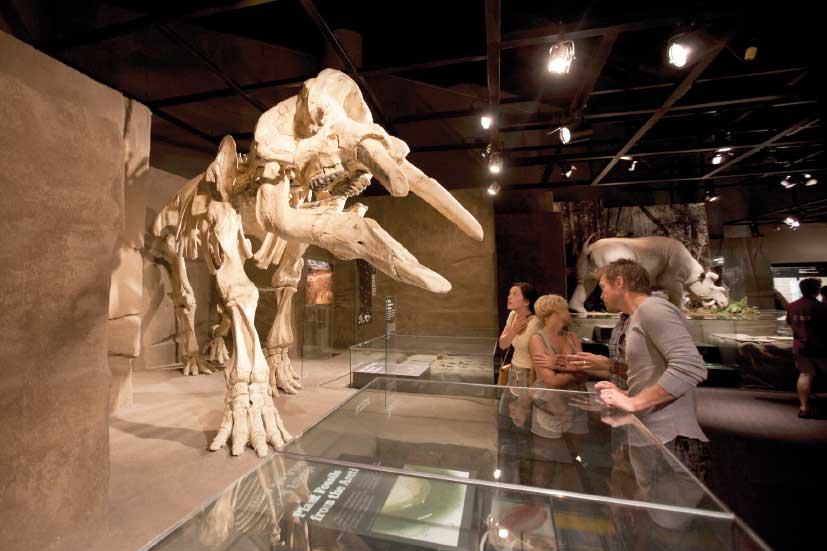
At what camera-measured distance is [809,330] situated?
362 cm

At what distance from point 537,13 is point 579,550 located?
16.7ft

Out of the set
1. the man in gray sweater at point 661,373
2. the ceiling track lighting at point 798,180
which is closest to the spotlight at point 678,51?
the man in gray sweater at point 661,373

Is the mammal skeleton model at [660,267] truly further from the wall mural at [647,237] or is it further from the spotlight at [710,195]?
the spotlight at [710,195]

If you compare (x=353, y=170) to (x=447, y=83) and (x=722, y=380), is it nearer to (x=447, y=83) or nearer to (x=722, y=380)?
(x=447, y=83)

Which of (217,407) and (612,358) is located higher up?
(612,358)

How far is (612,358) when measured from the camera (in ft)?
7.55

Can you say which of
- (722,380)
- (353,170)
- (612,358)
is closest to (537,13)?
(353,170)

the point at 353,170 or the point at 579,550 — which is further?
the point at 353,170

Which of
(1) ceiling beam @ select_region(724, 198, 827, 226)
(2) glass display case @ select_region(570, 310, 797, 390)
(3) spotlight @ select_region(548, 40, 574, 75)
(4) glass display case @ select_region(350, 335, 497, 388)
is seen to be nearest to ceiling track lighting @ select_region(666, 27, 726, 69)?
(3) spotlight @ select_region(548, 40, 574, 75)

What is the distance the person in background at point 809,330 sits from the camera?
3527mm

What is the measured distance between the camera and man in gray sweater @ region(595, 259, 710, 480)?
5.53ft

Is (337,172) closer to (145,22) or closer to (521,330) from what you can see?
(521,330)

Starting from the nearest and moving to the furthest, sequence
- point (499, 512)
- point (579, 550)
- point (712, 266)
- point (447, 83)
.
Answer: point (579, 550) < point (499, 512) < point (447, 83) < point (712, 266)

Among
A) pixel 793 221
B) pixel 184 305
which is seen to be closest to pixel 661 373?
pixel 184 305
